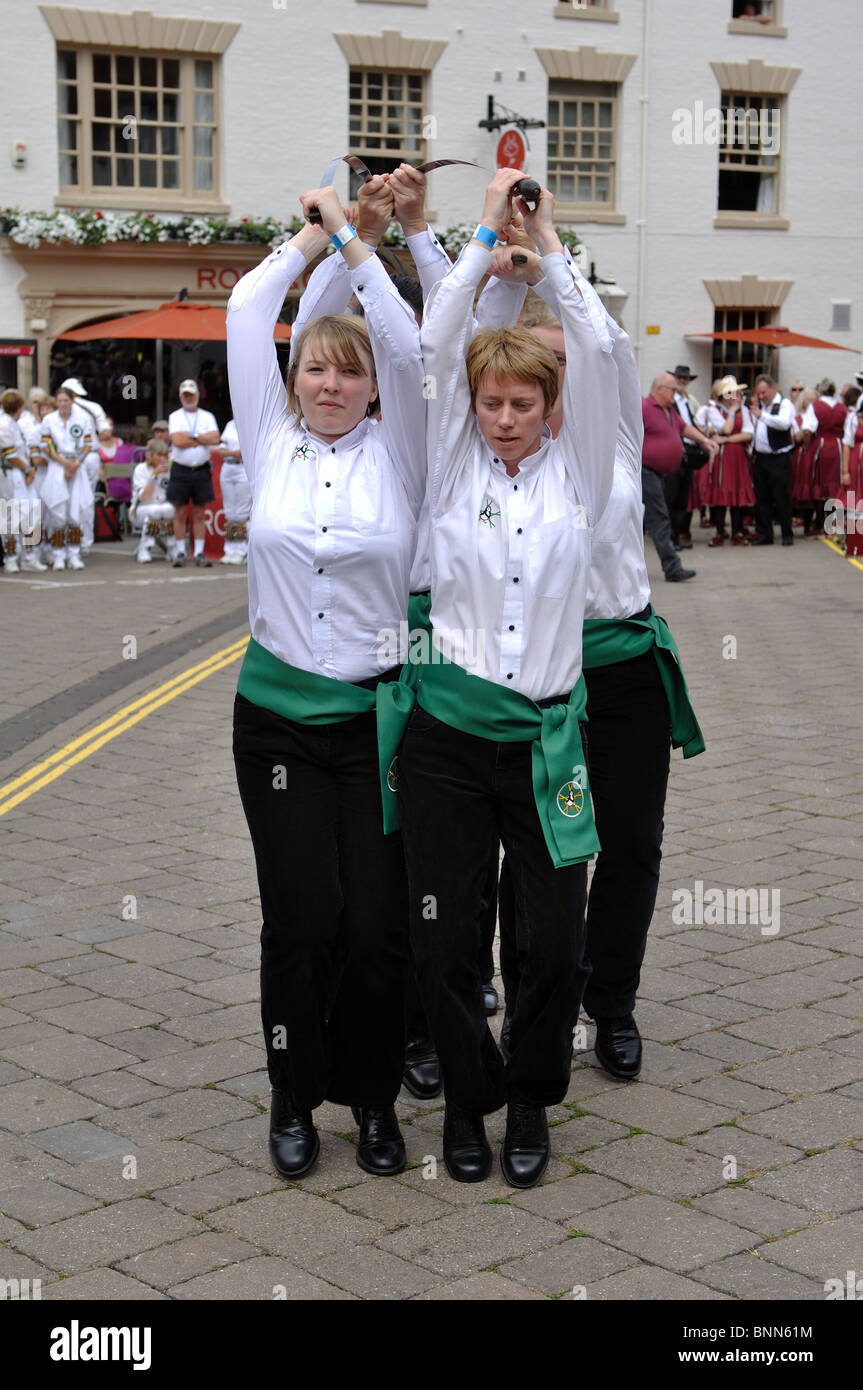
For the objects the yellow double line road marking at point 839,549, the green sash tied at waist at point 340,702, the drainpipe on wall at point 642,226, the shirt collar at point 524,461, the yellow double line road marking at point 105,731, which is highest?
the drainpipe on wall at point 642,226

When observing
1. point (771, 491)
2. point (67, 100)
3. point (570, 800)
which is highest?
point (67, 100)

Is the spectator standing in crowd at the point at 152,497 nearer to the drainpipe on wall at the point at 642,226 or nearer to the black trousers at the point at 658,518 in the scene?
the black trousers at the point at 658,518

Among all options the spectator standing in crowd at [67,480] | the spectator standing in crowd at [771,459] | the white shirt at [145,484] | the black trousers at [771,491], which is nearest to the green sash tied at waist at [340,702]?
the spectator standing in crowd at [67,480]

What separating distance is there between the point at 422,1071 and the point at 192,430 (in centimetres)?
1379

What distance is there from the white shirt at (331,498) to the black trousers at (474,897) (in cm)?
28

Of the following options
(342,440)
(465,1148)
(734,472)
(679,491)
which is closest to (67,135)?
(679,491)

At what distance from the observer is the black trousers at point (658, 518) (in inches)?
571

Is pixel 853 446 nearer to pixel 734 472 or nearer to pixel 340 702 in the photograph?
pixel 734 472

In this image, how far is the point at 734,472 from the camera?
20062mm

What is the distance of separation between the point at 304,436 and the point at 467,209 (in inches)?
860

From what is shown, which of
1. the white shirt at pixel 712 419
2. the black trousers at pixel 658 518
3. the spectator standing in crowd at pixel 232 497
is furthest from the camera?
the white shirt at pixel 712 419

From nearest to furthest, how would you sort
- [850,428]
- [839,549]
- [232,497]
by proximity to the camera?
[232,497] < [839,549] < [850,428]

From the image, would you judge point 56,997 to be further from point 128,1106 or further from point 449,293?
point 449,293

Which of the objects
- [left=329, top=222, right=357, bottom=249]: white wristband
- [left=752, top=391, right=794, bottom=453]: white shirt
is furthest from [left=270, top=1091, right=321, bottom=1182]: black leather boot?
[left=752, top=391, right=794, bottom=453]: white shirt
